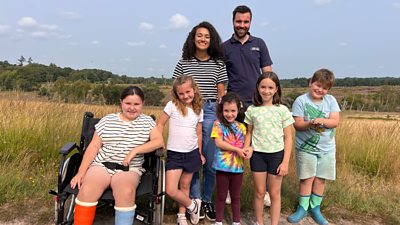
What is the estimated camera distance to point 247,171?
4559 mm

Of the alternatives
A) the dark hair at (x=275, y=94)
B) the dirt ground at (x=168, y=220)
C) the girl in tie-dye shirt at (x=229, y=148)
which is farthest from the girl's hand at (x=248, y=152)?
the dirt ground at (x=168, y=220)

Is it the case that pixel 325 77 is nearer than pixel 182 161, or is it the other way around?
pixel 182 161

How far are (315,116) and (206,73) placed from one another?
1.14 m

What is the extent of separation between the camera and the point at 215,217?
3430 mm

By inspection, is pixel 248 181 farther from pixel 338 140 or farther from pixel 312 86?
pixel 338 140

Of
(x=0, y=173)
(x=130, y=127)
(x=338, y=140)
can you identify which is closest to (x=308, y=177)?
(x=130, y=127)

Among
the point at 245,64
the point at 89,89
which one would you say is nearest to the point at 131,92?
the point at 245,64

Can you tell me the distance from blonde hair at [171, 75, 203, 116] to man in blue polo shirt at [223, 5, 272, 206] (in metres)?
0.59

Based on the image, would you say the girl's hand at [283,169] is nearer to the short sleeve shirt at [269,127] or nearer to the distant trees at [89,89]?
the short sleeve shirt at [269,127]

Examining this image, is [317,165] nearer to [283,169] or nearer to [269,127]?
[283,169]

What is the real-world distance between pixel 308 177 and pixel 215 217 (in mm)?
1001

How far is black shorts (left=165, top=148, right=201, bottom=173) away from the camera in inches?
124

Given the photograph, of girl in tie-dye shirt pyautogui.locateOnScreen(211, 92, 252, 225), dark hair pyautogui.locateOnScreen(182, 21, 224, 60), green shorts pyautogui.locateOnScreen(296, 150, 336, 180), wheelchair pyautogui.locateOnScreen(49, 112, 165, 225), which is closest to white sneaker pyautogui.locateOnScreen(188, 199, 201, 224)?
girl in tie-dye shirt pyautogui.locateOnScreen(211, 92, 252, 225)

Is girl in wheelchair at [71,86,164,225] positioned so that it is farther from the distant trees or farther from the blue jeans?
the distant trees
